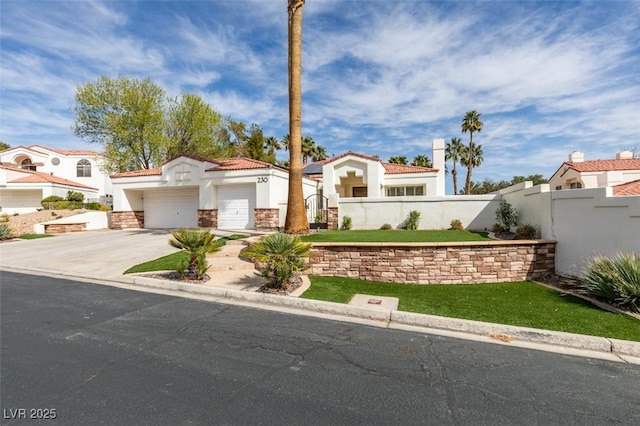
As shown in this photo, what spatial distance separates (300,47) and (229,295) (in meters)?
10.0

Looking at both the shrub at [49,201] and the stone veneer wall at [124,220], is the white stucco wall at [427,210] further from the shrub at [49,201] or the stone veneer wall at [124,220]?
the shrub at [49,201]

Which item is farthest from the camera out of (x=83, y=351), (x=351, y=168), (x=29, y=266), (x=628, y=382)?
(x=351, y=168)

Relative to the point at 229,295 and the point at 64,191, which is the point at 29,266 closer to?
the point at 229,295

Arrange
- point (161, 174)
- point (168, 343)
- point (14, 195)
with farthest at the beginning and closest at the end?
point (14, 195)
point (161, 174)
point (168, 343)

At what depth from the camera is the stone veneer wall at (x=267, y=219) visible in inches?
683

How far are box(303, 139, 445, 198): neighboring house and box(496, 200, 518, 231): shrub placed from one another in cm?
771

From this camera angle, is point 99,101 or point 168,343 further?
point 99,101

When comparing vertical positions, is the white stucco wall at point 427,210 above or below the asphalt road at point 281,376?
above

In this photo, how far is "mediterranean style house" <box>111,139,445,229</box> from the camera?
17859mm

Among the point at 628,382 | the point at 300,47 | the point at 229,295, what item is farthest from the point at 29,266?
the point at 628,382

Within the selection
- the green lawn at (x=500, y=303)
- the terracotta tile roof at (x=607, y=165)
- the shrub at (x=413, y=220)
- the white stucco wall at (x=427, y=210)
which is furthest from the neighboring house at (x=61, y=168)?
the terracotta tile roof at (x=607, y=165)

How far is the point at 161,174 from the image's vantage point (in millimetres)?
A: 20391

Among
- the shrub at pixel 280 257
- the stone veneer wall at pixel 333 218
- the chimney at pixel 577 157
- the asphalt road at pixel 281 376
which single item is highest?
the chimney at pixel 577 157

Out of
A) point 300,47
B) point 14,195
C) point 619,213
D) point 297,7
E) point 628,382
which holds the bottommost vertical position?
point 628,382
